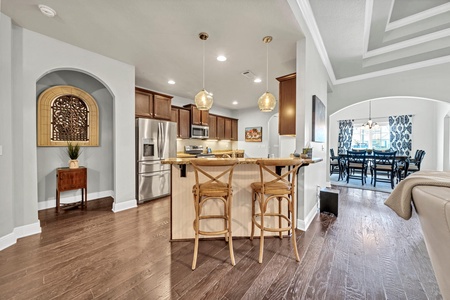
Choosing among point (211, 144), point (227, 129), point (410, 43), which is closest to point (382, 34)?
point (410, 43)

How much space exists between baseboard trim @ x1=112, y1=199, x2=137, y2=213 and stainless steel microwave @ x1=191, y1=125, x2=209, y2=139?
265 cm

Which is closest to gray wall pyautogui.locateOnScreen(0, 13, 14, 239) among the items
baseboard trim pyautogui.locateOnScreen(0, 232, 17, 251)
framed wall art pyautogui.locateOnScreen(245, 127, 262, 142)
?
baseboard trim pyautogui.locateOnScreen(0, 232, 17, 251)

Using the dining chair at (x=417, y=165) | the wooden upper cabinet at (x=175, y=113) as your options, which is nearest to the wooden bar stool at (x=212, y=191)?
the wooden upper cabinet at (x=175, y=113)

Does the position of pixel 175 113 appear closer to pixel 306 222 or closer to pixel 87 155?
pixel 87 155

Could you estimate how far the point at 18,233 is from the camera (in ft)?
7.51

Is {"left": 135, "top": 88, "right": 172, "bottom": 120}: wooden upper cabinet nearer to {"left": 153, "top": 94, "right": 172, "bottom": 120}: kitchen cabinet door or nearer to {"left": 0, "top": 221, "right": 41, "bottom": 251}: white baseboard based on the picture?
{"left": 153, "top": 94, "right": 172, "bottom": 120}: kitchen cabinet door

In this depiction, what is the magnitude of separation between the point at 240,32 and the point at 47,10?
7.55 ft

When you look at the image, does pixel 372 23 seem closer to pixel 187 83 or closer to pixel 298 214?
pixel 298 214

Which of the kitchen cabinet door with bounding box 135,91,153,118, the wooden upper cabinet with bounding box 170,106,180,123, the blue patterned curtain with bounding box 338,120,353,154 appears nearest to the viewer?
the kitchen cabinet door with bounding box 135,91,153,118

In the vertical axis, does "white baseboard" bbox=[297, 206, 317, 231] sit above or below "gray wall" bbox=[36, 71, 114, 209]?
below

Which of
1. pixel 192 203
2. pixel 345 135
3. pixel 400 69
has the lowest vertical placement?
pixel 192 203

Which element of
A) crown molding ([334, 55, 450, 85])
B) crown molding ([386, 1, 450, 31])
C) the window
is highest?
crown molding ([386, 1, 450, 31])

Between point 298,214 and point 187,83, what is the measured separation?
381 centimetres

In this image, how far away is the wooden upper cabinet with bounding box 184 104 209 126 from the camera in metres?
5.54
